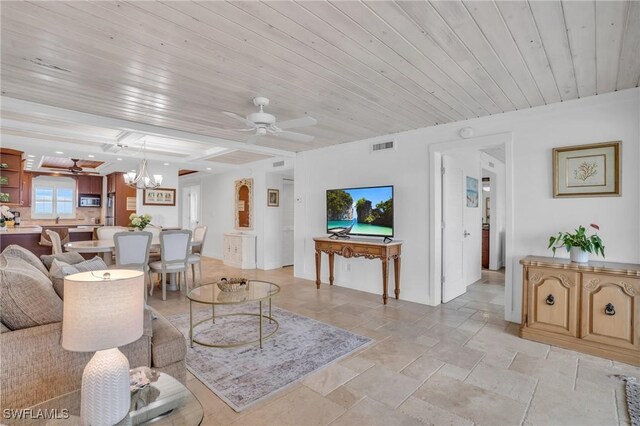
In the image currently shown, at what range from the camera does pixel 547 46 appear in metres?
2.25

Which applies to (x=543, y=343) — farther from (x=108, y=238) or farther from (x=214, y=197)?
(x=214, y=197)

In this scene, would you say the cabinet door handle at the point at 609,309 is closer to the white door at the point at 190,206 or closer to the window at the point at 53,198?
the white door at the point at 190,206

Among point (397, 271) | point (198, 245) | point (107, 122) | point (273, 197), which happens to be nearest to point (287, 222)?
point (273, 197)

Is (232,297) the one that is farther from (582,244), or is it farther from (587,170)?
(587,170)

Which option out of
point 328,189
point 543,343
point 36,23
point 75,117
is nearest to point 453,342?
point 543,343

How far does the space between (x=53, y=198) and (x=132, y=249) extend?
788 cm

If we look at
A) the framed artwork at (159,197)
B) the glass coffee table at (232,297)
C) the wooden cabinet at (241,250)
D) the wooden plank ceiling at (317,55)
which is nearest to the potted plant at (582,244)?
the wooden plank ceiling at (317,55)

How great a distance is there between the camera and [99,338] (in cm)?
120

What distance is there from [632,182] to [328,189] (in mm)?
3829

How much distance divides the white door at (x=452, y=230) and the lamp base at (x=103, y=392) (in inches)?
160

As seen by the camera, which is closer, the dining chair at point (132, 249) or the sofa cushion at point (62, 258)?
the sofa cushion at point (62, 258)

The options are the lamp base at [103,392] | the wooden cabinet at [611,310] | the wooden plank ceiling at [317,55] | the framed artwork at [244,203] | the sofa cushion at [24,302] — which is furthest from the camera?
the framed artwork at [244,203]

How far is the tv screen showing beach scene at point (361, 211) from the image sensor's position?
465cm

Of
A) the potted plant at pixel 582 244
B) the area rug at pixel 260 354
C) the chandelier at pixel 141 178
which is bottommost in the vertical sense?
the area rug at pixel 260 354
